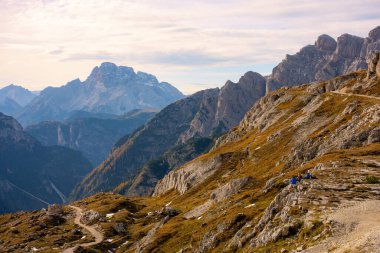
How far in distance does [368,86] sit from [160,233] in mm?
102567

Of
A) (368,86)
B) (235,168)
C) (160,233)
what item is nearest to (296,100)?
(368,86)

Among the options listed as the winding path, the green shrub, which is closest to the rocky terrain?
the green shrub

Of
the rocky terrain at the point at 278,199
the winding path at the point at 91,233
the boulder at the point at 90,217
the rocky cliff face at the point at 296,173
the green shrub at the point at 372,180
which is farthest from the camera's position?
the boulder at the point at 90,217

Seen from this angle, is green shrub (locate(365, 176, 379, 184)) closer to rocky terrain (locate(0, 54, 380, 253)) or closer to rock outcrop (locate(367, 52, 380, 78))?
rocky terrain (locate(0, 54, 380, 253))

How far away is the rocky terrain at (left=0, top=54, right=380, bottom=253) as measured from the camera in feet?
166

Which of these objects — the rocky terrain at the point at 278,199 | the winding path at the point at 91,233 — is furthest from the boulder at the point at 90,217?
the winding path at the point at 91,233

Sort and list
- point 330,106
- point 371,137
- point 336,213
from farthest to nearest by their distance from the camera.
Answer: point 330,106, point 371,137, point 336,213

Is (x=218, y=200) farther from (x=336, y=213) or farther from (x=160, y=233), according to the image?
(x=336, y=213)

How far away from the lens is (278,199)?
202 ft

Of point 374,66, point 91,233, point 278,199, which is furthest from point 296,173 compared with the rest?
point 374,66

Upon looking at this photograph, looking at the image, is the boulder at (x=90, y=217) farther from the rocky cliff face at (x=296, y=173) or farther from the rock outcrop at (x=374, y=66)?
the rock outcrop at (x=374, y=66)

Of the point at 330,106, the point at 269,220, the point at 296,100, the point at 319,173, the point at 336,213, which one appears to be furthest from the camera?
the point at 296,100

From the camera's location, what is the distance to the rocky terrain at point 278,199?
50625 mm

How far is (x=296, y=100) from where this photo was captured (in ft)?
634
